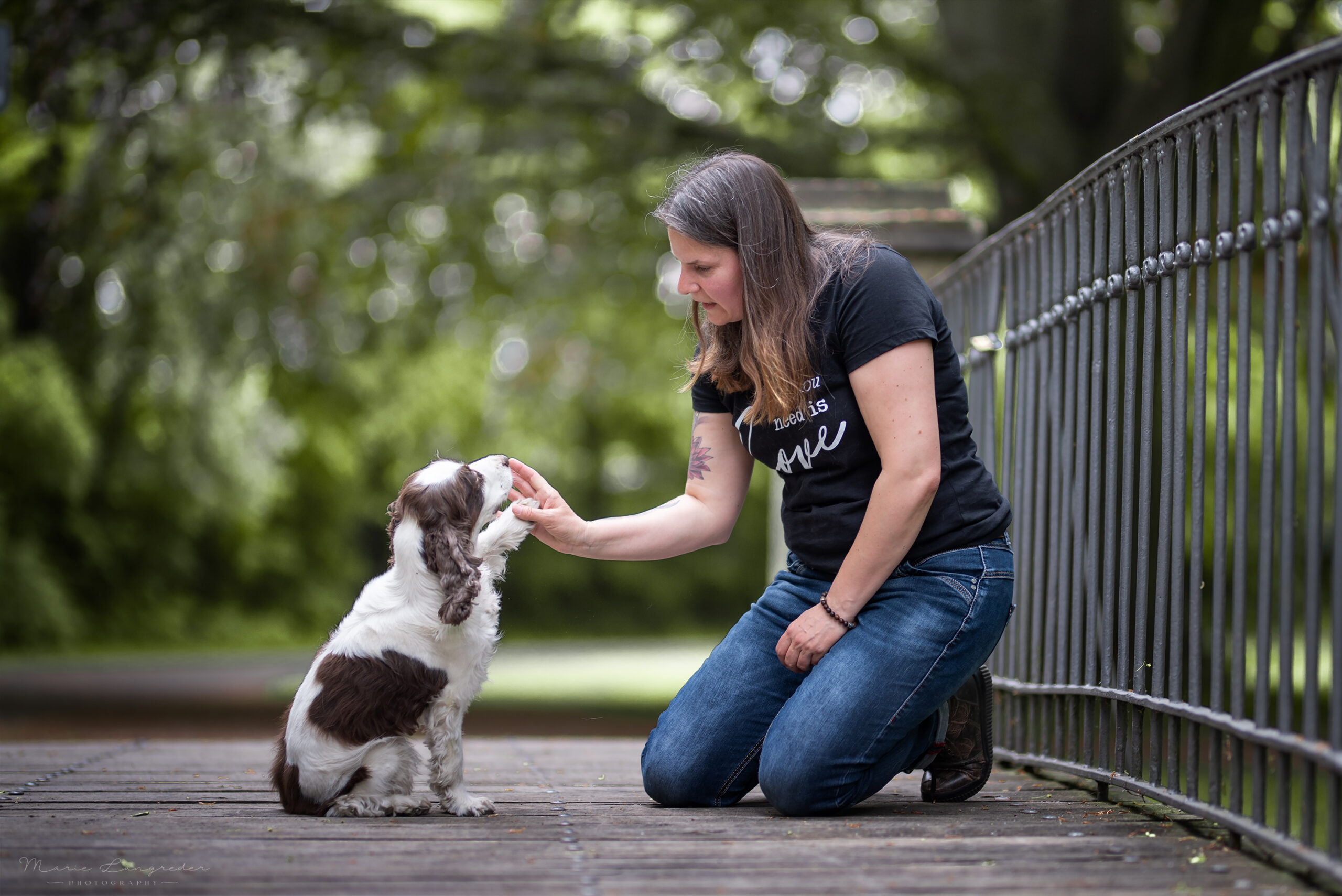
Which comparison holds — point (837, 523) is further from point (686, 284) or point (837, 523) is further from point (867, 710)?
point (686, 284)

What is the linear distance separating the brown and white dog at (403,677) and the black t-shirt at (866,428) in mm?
1003

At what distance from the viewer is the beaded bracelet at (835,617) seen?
368cm

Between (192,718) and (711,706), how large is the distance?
842 cm

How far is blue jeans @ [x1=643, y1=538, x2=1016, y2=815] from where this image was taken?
3561mm

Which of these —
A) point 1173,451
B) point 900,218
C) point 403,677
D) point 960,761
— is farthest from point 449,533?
point 900,218

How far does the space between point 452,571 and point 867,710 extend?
120cm

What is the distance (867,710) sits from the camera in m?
3.56

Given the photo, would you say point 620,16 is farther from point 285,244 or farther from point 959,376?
point 959,376

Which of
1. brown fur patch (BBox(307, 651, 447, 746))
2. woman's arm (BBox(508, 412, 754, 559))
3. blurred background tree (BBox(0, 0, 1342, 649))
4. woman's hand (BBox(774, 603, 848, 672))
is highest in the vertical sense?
blurred background tree (BBox(0, 0, 1342, 649))

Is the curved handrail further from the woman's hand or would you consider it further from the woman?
the woman's hand

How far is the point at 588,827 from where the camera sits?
3.34 meters
